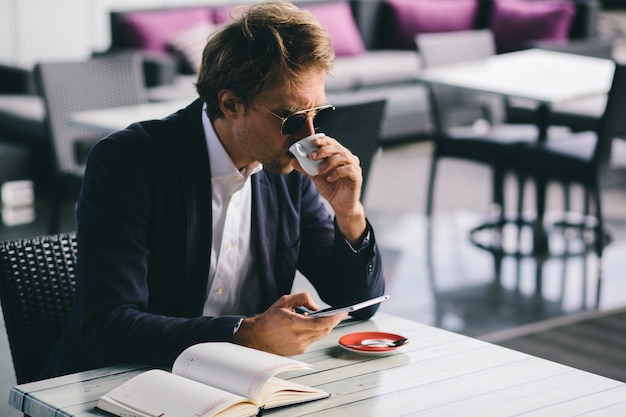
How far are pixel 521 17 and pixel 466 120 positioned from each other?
2.82 meters

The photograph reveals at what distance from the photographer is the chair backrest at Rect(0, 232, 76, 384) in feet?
6.59

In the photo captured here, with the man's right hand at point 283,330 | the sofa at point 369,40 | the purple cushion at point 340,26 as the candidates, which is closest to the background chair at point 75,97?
the sofa at point 369,40

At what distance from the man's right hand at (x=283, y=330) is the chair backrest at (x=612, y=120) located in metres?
3.12

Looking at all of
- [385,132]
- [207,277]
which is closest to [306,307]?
[207,277]

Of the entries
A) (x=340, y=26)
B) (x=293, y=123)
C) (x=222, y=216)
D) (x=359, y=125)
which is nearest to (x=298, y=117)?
(x=293, y=123)

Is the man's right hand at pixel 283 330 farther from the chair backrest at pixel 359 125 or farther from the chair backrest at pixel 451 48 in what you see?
the chair backrest at pixel 451 48

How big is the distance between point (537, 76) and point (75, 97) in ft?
7.33

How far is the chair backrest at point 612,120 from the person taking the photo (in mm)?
4500

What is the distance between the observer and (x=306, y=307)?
1.77 metres

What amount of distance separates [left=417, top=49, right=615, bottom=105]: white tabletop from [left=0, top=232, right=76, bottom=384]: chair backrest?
2916 mm

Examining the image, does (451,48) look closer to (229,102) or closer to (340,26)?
(340,26)

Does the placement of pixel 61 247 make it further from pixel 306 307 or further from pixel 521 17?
pixel 521 17

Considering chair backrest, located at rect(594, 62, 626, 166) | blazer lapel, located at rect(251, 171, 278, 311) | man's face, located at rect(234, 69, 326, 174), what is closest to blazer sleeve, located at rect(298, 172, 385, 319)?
blazer lapel, located at rect(251, 171, 278, 311)

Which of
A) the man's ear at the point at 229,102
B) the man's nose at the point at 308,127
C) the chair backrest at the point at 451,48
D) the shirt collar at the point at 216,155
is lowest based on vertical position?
the chair backrest at the point at 451,48
